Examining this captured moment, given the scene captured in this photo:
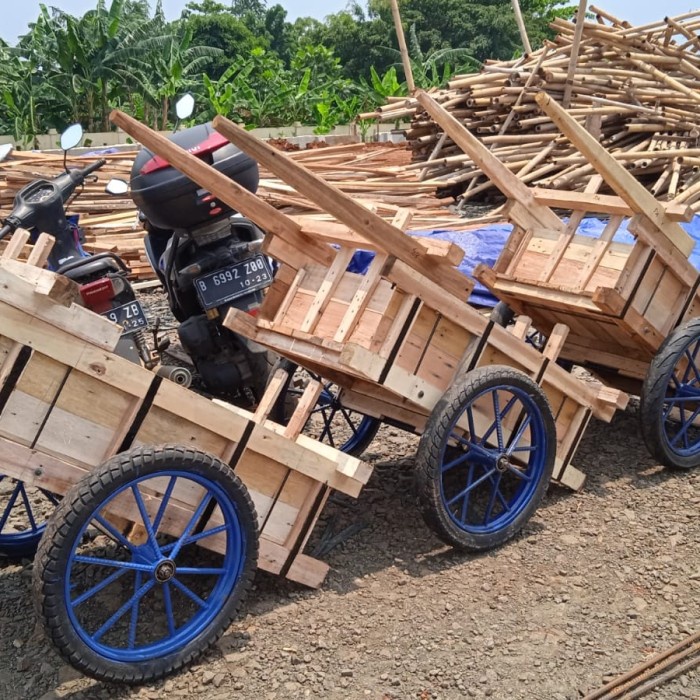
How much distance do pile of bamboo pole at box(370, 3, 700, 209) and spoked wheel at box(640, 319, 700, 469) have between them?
4.64 meters

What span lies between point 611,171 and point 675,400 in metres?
1.37

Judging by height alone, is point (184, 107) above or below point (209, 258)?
above

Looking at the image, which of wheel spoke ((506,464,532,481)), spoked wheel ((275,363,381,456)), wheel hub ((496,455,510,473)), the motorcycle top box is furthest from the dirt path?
the motorcycle top box

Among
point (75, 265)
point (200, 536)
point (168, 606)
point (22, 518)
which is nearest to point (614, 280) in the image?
point (200, 536)

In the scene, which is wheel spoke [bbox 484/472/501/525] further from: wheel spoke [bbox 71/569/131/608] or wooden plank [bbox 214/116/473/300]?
wheel spoke [bbox 71/569/131/608]

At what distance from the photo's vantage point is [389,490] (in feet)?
16.6

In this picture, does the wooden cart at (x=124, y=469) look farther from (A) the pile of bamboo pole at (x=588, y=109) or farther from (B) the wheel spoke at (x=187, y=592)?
(A) the pile of bamboo pole at (x=588, y=109)

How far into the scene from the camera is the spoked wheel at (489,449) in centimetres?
406

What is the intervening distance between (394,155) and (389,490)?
32.9 ft

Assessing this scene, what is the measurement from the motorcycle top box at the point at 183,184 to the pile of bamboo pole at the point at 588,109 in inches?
200

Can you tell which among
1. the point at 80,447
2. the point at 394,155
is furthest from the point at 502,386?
the point at 394,155

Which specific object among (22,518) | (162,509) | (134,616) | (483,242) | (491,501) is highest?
(483,242)

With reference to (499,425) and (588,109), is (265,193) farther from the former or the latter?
(499,425)

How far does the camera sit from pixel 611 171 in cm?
455
